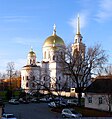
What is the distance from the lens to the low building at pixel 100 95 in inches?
1896

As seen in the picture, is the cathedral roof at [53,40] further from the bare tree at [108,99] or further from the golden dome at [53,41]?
the bare tree at [108,99]

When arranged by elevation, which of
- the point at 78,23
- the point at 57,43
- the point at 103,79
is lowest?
the point at 103,79

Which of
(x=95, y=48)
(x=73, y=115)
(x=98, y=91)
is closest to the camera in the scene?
(x=73, y=115)

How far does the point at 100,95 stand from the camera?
49.8 m

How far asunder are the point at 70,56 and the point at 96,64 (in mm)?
4647

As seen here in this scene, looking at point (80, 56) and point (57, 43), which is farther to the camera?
point (57, 43)

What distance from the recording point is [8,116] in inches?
1393

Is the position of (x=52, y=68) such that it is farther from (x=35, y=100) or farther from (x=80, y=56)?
(x=80, y=56)

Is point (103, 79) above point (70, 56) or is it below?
below

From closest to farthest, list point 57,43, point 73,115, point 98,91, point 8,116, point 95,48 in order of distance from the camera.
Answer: point 8,116
point 73,115
point 98,91
point 95,48
point 57,43

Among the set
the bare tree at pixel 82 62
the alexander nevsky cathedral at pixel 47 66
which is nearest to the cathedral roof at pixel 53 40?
the alexander nevsky cathedral at pixel 47 66

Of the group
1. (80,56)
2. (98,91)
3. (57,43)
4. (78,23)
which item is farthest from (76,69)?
(78,23)

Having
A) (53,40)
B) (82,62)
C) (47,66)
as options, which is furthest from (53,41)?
(82,62)

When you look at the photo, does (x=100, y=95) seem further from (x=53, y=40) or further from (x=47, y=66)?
(x=47, y=66)
